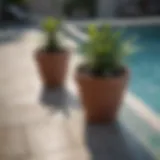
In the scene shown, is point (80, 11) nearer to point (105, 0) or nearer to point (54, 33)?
point (105, 0)

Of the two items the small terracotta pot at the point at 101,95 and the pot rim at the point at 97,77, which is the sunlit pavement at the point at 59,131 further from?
the pot rim at the point at 97,77

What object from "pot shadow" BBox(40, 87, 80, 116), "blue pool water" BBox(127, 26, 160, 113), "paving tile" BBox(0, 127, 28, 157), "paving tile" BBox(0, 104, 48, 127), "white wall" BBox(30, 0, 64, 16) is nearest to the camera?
"paving tile" BBox(0, 127, 28, 157)

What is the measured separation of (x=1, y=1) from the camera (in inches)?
392

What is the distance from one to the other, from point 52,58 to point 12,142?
1.43 meters

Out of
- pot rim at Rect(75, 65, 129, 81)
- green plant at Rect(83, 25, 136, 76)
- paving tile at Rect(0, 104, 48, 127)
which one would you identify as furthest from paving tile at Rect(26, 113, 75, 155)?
green plant at Rect(83, 25, 136, 76)

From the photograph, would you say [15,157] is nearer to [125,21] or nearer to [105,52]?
[105,52]

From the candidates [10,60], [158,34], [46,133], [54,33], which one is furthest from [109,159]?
[158,34]

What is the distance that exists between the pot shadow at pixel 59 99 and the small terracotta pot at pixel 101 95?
32 cm

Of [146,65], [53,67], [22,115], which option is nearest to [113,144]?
[22,115]

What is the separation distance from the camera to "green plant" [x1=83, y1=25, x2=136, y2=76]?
365 centimetres

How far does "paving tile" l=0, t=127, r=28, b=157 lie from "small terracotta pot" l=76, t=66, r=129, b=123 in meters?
0.58

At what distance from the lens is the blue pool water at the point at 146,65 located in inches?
201

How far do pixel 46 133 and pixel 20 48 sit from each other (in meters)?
3.49

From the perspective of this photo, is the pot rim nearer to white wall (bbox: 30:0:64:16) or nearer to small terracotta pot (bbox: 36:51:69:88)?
small terracotta pot (bbox: 36:51:69:88)
